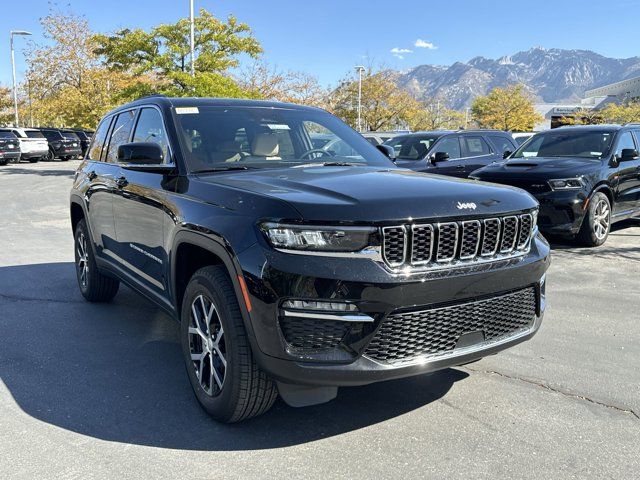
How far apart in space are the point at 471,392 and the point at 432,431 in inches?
23.5

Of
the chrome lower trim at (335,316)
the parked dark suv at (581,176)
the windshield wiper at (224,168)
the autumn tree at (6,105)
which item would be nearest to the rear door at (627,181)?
the parked dark suv at (581,176)

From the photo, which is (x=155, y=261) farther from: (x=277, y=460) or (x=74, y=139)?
(x=74, y=139)

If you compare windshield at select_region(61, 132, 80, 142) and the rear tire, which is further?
windshield at select_region(61, 132, 80, 142)

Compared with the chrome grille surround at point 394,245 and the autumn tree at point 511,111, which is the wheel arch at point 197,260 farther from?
the autumn tree at point 511,111

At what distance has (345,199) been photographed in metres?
2.86

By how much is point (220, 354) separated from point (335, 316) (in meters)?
0.83

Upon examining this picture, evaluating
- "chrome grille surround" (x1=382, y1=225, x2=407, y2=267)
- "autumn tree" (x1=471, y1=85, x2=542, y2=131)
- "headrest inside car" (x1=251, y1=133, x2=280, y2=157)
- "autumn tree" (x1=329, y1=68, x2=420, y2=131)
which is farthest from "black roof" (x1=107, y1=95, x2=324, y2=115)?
"autumn tree" (x1=471, y1=85, x2=542, y2=131)

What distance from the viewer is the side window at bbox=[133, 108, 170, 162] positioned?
3995 mm

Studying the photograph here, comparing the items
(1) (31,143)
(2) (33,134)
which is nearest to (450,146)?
(1) (31,143)

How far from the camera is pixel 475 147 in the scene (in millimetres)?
12438

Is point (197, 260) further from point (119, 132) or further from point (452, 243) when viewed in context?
point (119, 132)

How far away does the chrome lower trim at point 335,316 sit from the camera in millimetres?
2650

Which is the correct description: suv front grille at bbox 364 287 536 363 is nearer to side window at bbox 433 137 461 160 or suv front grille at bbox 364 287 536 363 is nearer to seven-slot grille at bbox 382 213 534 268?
seven-slot grille at bbox 382 213 534 268

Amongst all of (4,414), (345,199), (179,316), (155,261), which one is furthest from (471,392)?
(4,414)
